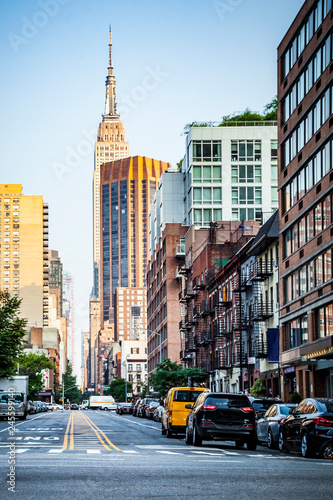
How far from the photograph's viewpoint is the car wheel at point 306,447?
2184 centimetres

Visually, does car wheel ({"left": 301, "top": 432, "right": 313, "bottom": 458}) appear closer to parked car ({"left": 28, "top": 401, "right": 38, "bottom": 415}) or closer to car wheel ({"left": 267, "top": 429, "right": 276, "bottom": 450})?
car wheel ({"left": 267, "top": 429, "right": 276, "bottom": 450})

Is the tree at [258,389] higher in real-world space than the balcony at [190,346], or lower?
lower

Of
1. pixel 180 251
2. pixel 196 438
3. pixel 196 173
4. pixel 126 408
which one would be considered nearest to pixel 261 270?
pixel 196 438

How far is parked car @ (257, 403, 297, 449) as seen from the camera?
1043 inches

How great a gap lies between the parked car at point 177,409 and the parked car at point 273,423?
4674 millimetres

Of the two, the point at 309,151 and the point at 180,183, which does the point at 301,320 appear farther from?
the point at 180,183

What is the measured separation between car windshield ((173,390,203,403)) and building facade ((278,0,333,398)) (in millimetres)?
6975

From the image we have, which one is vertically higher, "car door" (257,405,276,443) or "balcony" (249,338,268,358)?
"balcony" (249,338,268,358)

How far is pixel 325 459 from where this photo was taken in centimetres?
2155

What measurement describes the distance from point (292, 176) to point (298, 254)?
492 centimetres

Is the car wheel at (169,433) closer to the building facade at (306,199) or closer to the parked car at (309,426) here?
the building facade at (306,199)

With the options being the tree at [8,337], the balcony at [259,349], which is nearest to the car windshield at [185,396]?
the balcony at [259,349]

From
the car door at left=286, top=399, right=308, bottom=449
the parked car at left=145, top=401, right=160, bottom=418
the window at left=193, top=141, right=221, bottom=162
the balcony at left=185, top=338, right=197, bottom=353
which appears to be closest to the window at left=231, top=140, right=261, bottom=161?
the window at left=193, top=141, right=221, bottom=162

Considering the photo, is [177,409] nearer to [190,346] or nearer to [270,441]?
[270,441]
